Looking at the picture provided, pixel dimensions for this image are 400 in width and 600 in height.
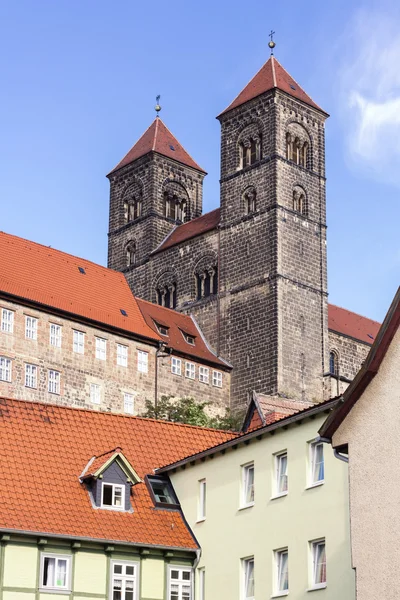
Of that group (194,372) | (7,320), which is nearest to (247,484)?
(7,320)

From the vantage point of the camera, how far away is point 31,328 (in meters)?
70.1

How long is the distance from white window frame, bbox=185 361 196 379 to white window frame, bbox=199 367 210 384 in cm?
65

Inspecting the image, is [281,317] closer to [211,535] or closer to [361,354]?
[361,354]

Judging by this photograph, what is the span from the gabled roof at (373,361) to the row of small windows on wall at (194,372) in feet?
180

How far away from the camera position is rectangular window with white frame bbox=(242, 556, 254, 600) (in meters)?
34.1

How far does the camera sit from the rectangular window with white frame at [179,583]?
35656 mm

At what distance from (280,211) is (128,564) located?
50.3 metres

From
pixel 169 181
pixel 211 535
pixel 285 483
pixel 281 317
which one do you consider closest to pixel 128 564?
pixel 211 535

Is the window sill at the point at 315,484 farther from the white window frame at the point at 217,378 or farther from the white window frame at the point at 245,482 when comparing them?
the white window frame at the point at 217,378

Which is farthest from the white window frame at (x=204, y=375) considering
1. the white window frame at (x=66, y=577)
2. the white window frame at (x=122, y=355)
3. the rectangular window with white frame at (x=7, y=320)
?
the white window frame at (x=66, y=577)

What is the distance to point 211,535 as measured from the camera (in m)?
36.0

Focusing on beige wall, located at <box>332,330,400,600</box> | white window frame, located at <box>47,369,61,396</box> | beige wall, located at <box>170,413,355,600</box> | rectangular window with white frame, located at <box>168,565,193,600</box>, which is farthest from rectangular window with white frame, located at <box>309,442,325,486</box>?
white window frame, located at <box>47,369,61,396</box>

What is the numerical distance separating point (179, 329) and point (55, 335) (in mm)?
12960

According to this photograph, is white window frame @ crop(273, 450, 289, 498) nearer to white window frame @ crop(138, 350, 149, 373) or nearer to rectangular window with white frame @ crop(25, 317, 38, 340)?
rectangular window with white frame @ crop(25, 317, 38, 340)
